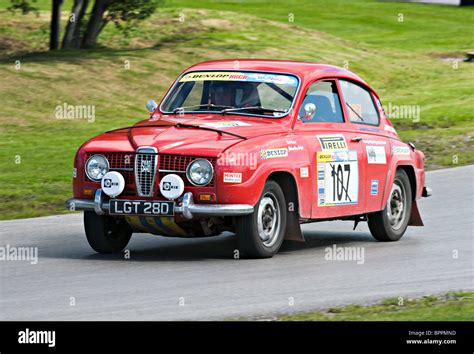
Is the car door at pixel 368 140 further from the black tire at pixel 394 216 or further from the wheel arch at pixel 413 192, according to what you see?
the wheel arch at pixel 413 192

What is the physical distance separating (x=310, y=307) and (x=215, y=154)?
2.21 metres

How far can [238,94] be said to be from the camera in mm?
12148

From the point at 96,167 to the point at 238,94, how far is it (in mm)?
1745

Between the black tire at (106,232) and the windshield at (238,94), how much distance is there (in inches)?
55.4

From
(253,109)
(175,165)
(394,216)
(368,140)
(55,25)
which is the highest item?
(55,25)

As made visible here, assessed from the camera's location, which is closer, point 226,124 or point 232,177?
point 232,177

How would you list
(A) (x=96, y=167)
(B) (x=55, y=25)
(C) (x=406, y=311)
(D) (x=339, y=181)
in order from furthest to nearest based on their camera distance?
(B) (x=55, y=25), (D) (x=339, y=181), (A) (x=96, y=167), (C) (x=406, y=311)

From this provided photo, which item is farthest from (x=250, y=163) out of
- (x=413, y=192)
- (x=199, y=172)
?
(x=413, y=192)

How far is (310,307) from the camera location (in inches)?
353

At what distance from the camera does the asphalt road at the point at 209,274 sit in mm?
8922

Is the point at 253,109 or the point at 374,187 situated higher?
the point at 253,109

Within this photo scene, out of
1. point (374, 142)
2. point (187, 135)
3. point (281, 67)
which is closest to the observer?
point (187, 135)

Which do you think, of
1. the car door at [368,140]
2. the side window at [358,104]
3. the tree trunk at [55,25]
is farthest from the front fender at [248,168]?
the tree trunk at [55,25]

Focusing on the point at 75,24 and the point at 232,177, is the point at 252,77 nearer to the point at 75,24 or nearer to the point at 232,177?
the point at 232,177
